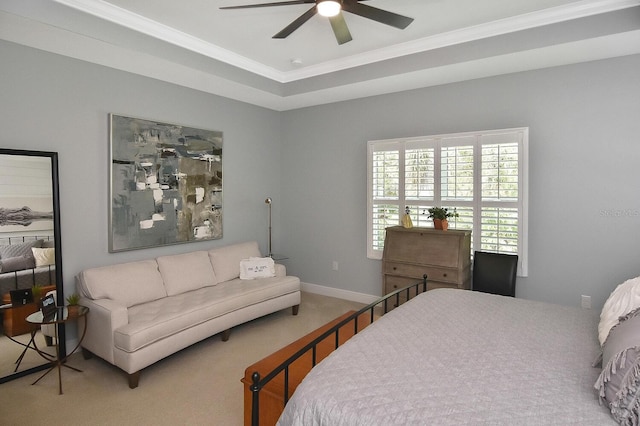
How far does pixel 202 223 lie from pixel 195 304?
1.36 m

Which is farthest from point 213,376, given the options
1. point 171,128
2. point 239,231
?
point 171,128

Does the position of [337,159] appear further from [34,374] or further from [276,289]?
[34,374]

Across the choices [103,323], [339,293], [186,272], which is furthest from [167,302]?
[339,293]

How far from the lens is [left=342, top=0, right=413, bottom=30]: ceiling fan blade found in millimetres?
2364

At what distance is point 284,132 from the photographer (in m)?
5.72

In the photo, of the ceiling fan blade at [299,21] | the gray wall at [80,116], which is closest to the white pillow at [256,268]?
the gray wall at [80,116]

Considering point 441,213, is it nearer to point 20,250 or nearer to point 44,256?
point 44,256

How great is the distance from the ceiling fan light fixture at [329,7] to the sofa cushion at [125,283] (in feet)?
9.23

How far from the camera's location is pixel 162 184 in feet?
13.6

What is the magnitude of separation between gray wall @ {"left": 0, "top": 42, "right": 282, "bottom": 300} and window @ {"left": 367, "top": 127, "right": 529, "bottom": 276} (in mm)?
2112

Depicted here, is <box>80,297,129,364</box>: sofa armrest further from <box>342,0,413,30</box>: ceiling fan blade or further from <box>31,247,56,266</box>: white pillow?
<box>342,0,413,30</box>: ceiling fan blade

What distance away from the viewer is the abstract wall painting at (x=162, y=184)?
3.79m

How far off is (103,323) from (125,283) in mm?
484

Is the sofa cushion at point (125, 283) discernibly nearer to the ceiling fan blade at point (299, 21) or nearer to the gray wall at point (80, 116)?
the gray wall at point (80, 116)
